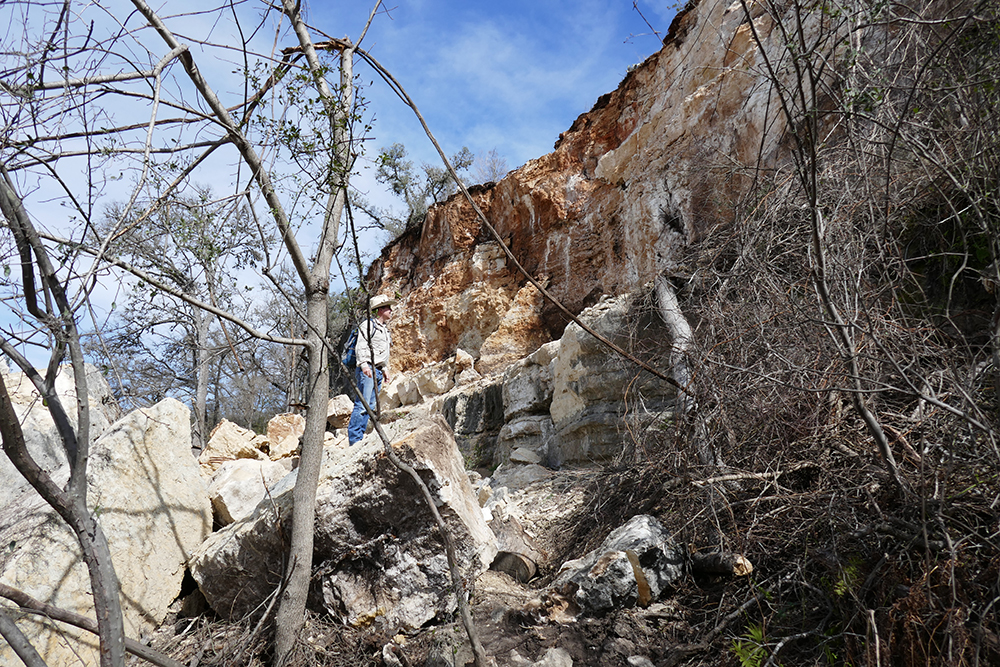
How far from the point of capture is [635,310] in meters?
5.74

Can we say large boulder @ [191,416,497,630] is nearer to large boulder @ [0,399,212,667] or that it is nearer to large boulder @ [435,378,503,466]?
large boulder @ [0,399,212,667]

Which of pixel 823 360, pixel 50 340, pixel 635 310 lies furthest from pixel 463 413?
pixel 50 340

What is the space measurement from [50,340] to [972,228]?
4.76m

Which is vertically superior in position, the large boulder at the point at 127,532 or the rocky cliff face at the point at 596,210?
the rocky cliff face at the point at 596,210

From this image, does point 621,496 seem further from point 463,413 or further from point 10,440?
point 463,413

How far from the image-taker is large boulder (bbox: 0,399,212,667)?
3.39 m

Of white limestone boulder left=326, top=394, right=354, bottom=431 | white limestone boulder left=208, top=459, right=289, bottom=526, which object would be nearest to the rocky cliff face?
white limestone boulder left=326, top=394, right=354, bottom=431

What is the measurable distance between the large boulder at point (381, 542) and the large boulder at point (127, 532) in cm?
73

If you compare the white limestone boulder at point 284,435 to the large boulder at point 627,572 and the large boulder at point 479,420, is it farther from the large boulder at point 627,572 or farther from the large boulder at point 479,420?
the large boulder at point 627,572

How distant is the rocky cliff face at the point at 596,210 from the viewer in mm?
7641

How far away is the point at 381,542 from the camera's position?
11.6 ft

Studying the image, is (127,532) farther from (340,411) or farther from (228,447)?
(340,411)

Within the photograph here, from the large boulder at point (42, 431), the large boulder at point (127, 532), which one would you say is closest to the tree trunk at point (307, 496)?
the large boulder at point (127, 532)

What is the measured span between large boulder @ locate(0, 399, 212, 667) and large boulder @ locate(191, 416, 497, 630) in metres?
0.73
